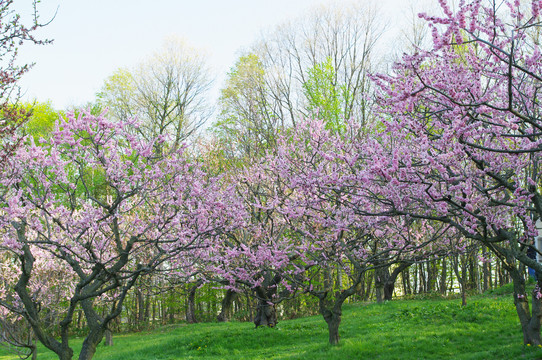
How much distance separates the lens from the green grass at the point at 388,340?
916 cm

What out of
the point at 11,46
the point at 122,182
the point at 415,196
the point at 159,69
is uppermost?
the point at 159,69

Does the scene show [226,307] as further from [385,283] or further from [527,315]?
[527,315]

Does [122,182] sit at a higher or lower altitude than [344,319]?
higher

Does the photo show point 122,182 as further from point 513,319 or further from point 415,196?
point 513,319

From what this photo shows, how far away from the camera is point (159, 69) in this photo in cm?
2678

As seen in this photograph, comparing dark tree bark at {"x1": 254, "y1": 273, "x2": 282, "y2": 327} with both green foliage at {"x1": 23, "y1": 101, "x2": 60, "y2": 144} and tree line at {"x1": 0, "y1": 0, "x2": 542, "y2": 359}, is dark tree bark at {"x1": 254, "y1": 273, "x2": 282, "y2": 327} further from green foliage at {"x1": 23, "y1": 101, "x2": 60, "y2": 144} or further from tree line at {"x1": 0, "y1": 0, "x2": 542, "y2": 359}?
green foliage at {"x1": 23, "y1": 101, "x2": 60, "y2": 144}

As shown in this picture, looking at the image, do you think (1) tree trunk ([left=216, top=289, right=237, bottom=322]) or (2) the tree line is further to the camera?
(1) tree trunk ([left=216, top=289, right=237, bottom=322])

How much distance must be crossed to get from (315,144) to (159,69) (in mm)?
19081

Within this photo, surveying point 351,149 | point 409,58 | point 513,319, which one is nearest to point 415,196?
point 409,58

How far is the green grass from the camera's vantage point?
9.16 metres

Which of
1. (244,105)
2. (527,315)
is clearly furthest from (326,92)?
(527,315)

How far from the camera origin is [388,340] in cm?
1032

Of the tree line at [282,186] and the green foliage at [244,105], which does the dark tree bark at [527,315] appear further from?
the green foliage at [244,105]

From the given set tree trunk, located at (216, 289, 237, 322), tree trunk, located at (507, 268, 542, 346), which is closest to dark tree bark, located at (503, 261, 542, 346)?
tree trunk, located at (507, 268, 542, 346)
